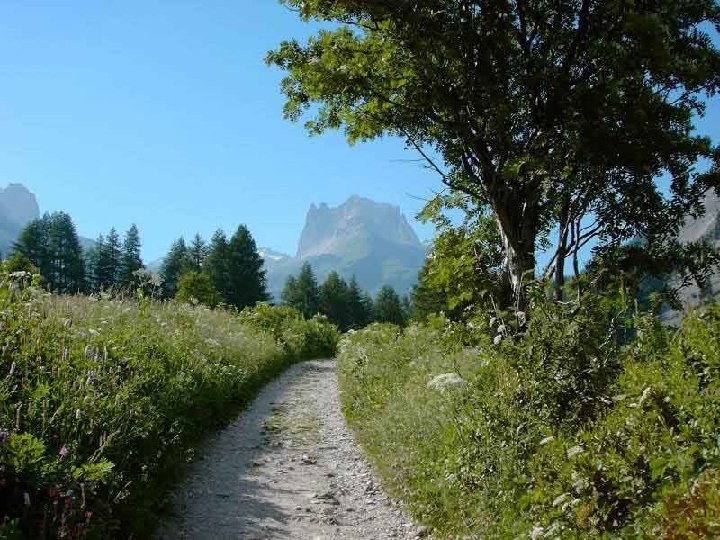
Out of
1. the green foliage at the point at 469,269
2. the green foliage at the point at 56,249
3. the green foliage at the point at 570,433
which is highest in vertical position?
the green foliage at the point at 56,249

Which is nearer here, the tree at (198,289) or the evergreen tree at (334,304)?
the tree at (198,289)

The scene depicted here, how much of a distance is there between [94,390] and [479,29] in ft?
25.2

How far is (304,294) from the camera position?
332 ft

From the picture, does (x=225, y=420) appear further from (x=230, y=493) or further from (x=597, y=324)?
(x=597, y=324)

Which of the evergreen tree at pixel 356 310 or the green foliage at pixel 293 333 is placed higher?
the evergreen tree at pixel 356 310

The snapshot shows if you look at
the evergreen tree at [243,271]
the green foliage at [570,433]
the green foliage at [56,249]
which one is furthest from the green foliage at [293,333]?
the green foliage at [56,249]

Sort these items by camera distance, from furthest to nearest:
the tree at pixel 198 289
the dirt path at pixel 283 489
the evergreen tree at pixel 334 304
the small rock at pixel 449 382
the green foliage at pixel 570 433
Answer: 1. the evergreen tree at pixel 334 304
2. the tree at pixel 198 289
3. the small rock at pixel 449 382
4. the dirt path at pixel 283 489
5. the green foliage at pixel 570 433

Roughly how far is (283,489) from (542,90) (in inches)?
292

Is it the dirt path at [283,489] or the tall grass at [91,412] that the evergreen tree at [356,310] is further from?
the tall grass at [91,412]

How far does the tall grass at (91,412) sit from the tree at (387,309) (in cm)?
9545

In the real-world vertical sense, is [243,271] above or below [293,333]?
above

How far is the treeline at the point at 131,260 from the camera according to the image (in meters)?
80.1

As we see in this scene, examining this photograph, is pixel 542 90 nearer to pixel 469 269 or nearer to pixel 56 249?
pixel 469 269

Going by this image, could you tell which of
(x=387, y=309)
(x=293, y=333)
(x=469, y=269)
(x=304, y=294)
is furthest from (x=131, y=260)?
(x=469, y=269)
